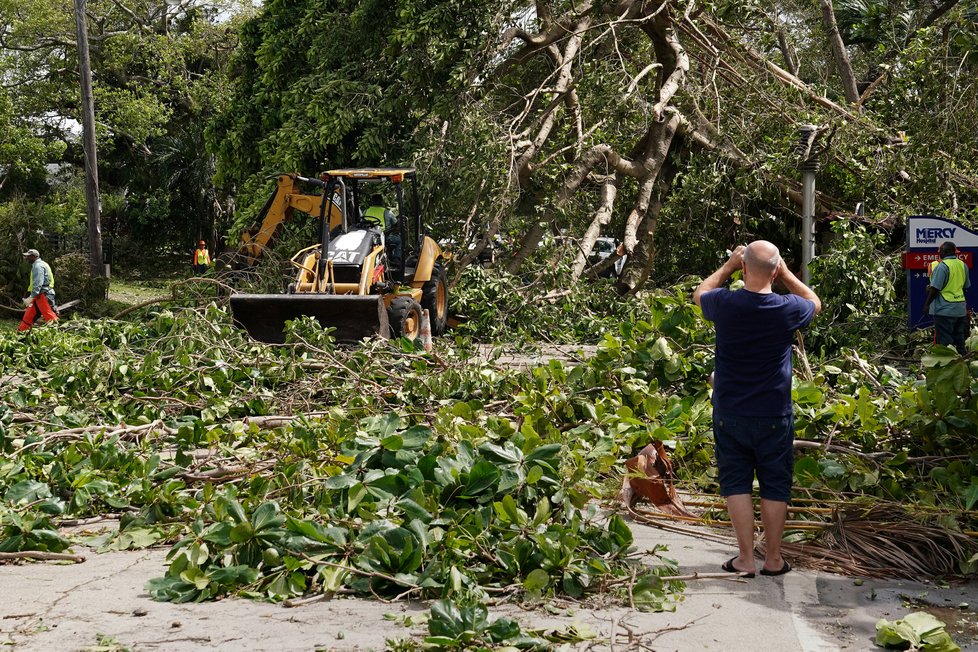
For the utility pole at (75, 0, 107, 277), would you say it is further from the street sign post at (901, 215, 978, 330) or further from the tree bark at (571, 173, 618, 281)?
the street sign post at (901, 215, 978, 330)

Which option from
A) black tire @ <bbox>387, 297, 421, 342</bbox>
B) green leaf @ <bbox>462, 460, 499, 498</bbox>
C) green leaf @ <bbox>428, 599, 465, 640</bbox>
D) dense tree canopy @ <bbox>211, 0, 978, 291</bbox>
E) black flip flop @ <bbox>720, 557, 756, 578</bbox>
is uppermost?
dense tree canopy @ <bbox>211, 0, 978, 291</bbox>

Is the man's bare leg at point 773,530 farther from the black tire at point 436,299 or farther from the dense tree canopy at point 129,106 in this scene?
the dense tree canopy at point 129,106

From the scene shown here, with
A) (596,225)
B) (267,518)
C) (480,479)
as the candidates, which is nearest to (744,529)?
(480,479)

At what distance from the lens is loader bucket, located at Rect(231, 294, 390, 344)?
11.8 meters

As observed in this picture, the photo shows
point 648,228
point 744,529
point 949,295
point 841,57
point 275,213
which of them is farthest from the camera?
point 841,57

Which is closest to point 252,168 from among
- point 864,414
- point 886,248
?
point 886,248

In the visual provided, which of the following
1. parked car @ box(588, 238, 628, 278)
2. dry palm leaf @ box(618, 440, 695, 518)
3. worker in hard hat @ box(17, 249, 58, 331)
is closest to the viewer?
dry palm leaf @ box(618, 440, 695, 518)

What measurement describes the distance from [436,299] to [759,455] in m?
10.3

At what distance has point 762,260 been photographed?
512 cm

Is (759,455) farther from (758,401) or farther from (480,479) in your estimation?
(480,479)

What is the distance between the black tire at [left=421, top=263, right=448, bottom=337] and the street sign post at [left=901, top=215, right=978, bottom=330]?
6.38 metres

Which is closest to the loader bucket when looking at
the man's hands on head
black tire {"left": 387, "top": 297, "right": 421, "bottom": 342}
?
black tire {"left": 387, "top": 297, "right": 421, "bottom": 342}

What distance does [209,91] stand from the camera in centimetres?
3462

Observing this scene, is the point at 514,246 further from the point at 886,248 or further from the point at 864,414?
the point at 864,414
